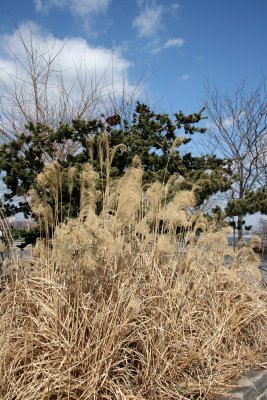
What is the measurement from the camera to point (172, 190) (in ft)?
17.0

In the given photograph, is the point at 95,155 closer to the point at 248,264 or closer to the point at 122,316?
the point at 248,264

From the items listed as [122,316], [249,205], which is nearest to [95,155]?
[249,205]

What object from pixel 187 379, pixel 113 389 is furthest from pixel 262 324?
pixel 113 389

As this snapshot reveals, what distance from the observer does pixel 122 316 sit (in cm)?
232

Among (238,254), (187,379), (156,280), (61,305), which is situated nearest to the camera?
(61,305)

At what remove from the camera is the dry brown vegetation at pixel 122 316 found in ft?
7.05

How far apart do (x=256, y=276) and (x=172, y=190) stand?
1.98 meters

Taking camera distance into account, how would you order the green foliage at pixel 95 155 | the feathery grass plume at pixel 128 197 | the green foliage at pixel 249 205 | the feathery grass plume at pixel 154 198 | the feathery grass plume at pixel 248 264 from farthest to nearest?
the green foliage at pixel 249 205, the green foliage at pixel 95 155, the feathery grass plume at pixel 248 264, the feathery grass plume at pixel 154 198, the feathery grass plume at pixel 128 197

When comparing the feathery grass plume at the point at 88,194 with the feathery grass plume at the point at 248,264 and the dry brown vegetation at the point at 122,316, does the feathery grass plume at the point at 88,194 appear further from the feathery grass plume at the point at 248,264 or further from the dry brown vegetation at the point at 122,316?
the feathery grass plume at the point at 248,264

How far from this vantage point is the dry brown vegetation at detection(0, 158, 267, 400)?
7.05ft

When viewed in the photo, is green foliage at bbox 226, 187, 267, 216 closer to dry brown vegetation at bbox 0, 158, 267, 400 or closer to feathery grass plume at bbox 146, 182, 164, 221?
dry brown vegetation at bbox 0, 158, 267, 400

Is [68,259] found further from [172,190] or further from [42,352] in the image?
[172,190]

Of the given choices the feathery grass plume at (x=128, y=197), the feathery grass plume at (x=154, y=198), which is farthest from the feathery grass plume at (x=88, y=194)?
the feathery grass plume at (x=154, y=198)

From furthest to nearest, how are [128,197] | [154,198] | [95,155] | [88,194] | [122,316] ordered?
[95,155] → [154,198] → [88,194] → [128,197] → [122,316]
